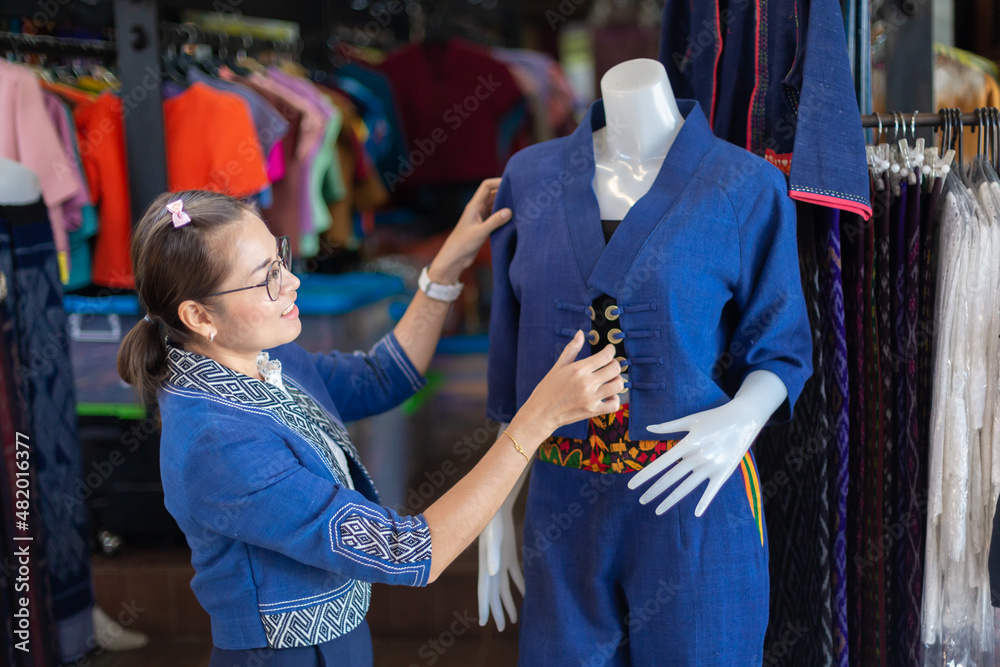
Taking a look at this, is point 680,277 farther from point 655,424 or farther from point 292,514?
point 292,514

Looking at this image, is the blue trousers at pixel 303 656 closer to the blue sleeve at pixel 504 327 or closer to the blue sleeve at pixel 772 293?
the blue sleeve at pixel 504 327

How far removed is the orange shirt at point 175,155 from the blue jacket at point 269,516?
1.66 metres

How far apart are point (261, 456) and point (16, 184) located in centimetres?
128

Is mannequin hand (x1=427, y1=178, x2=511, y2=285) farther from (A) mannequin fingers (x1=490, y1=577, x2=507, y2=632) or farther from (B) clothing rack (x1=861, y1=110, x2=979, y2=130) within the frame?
(B) clothing rack (x1=861, y1=110, x2=979, y2=130)

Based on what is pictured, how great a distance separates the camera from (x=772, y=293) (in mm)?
1374

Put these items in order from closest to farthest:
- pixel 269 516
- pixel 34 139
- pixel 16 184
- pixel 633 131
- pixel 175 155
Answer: pixel 269 516
pixel 633 131
pixel 16 184
pixel 34 139
pixel 175 155

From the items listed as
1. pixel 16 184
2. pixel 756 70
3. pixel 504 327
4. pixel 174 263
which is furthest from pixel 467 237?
pixel 16 184

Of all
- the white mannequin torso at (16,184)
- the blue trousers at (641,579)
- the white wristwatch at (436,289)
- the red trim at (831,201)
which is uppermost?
the white mannequin torso at (16,184)

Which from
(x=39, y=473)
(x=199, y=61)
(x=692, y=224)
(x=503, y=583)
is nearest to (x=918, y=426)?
(x=692, y=224)

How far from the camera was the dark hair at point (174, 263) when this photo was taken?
4.20 feet

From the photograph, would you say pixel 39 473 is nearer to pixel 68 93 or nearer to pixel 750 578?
pixel 68 93

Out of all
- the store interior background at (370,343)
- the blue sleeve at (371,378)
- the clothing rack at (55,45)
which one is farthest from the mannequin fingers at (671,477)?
the clothing rack at (55,45)

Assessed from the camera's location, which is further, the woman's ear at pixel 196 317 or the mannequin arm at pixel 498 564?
the mannequin arm at pixel 498 564

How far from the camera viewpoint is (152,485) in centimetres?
292
